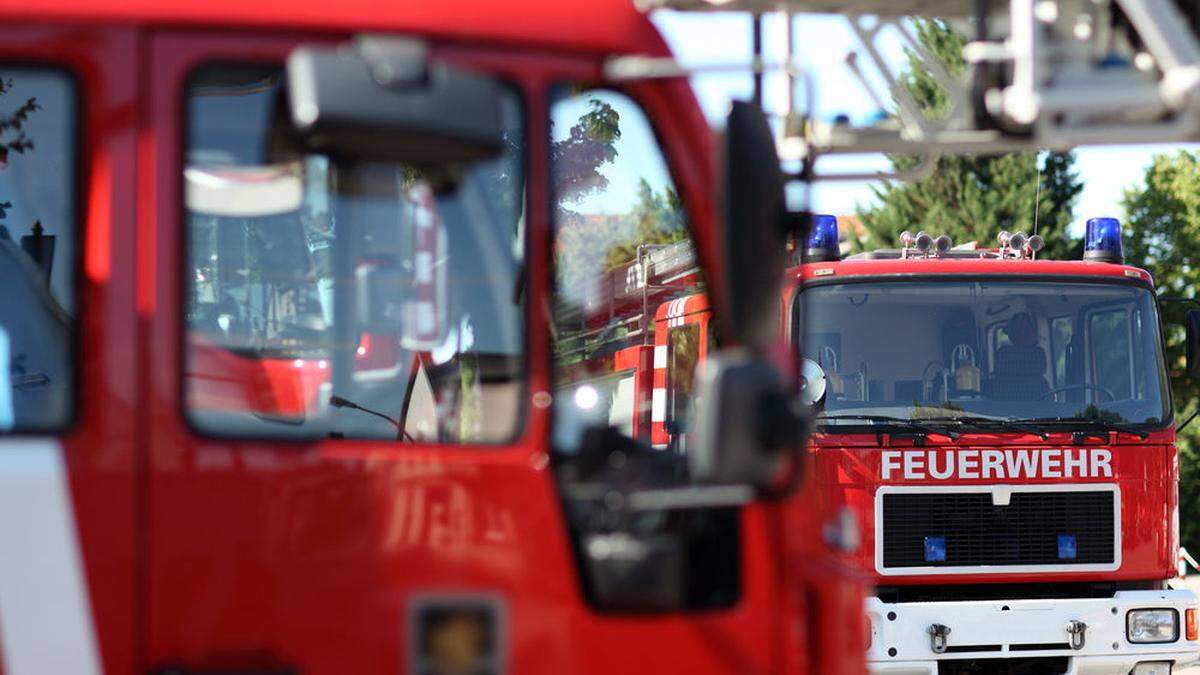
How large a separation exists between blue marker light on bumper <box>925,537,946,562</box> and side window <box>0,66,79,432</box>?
605cm

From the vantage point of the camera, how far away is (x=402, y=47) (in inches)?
125

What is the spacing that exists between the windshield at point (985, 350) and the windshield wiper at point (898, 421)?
2cm

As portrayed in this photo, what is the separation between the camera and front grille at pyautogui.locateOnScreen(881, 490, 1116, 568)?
352 inches

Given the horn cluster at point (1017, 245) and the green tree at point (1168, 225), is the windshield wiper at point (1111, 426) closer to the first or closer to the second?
the horn cluster at point (1017, 245)

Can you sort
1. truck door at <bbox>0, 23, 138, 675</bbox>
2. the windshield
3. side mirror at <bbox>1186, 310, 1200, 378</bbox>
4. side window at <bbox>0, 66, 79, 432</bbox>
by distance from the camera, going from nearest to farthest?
1. truck door at <bbox>0, 23, 138, 675</bbox>
2. side window at <bbox>0, 66, 79, 432</bbox>
3. the windshield
4. side mirror at <bbox>1186, 310, 1200, 378</bbox>

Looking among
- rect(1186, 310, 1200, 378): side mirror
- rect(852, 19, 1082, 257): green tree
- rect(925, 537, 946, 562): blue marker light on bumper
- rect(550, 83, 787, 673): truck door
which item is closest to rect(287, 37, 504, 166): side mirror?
rect(550, 83, 787, 673): truck door

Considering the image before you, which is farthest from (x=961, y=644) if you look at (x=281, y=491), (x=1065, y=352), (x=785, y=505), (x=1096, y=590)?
(x=281, y=491)

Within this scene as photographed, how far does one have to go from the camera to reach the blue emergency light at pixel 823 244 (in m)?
9.75

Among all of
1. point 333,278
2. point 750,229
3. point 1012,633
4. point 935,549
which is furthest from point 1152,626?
point 750,229

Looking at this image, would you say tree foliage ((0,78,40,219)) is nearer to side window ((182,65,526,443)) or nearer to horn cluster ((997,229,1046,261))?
side window ((182,65,526,443))

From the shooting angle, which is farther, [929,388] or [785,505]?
[929,388]

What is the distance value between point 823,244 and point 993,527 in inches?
74.3

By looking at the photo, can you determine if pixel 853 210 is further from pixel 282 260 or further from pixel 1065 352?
pixel 282 260

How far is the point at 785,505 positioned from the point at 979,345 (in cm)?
585
